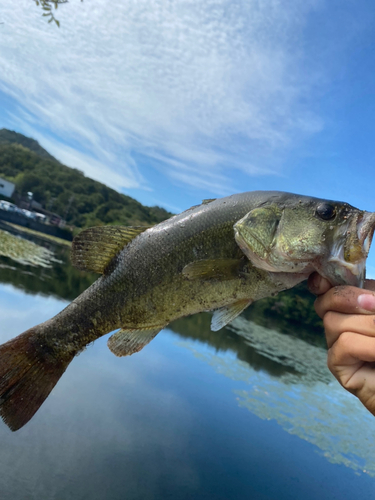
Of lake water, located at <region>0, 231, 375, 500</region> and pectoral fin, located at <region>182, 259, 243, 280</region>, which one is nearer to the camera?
pectoral fin, located at <region>182, 259, 243, 280</region>

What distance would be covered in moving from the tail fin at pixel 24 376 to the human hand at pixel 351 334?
1.95 metres

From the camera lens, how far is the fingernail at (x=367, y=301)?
1872mm

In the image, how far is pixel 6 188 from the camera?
301 feet

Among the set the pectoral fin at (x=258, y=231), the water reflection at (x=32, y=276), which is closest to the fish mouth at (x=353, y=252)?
the pectoral fin at (x=258, y=231)

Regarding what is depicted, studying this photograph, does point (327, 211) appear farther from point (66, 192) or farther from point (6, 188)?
point (66, 192)

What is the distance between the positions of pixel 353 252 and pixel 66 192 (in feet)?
419

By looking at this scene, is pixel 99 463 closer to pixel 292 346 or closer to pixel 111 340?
pixel 111 340

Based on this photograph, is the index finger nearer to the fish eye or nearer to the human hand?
the human hand

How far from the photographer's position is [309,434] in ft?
48.4

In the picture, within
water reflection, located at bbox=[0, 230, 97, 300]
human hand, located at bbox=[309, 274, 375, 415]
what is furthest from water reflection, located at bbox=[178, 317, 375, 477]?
human hand, located at bbox=[309, 274, 375, 415]

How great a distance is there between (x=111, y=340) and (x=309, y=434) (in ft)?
50.7

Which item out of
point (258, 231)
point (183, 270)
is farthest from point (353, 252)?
point (183, 270)

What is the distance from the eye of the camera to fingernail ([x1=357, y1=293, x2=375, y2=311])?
1.87 m

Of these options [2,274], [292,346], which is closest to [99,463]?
[2,274]
